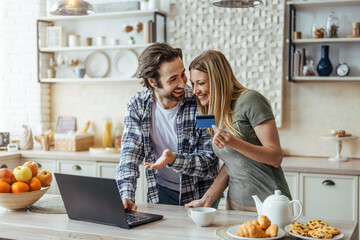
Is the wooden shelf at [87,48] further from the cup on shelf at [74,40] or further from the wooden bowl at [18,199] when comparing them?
the wooden bowl at [18,199]

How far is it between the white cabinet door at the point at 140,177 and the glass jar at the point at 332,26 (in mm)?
1953

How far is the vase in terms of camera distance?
3848mm

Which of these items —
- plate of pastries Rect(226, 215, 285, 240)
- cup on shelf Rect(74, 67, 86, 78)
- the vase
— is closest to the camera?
plate of pastries Rect(226, 215, 285, 240)

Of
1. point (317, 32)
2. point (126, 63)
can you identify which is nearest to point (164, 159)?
point (317, 32)

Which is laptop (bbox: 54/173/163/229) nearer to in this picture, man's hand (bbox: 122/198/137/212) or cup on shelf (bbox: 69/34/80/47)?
man's hand (bbox: 122/198/137/212)

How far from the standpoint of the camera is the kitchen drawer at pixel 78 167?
416cm

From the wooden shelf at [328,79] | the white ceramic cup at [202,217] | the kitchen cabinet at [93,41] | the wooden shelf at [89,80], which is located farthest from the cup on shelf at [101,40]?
the white ceramic cup at [202,217]

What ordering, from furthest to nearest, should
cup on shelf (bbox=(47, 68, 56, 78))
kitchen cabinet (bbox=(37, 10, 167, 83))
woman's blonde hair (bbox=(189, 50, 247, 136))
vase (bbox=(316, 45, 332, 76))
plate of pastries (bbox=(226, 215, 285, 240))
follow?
cup on shelf (bbox=(47, 68, 56, 78))
kitchen cabinet (bbox=(37, 10, 167, 83))
vase (bbox=(316, 45, 332, 76))
woman's blonde hair (bbox=(189, 50, 247, 136))
plate of pastries (bbox=(226, 215, 285, 240))

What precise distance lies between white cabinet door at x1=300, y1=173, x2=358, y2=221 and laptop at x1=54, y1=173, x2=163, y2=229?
1.91 metres

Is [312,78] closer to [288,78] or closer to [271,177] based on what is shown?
[288,78]

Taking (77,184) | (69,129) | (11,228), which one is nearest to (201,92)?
(77,184)

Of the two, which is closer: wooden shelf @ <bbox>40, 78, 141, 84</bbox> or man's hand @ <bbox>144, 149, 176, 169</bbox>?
man's hand @ <bbox>144, 149, 176, 169</bbox>

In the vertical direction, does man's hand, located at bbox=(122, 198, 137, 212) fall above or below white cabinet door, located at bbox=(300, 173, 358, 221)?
above

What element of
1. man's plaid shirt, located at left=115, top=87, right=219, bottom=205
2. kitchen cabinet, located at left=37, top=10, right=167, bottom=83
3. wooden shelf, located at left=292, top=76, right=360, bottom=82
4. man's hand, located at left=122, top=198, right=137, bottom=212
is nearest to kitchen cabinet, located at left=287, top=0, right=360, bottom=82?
wooden shelf, located at left=292, top=76, right=360, bottom=82
